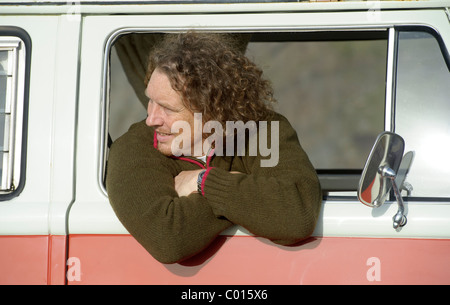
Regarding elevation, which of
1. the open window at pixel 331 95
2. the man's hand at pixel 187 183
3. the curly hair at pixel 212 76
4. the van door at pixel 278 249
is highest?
the open window at pixel 331 95

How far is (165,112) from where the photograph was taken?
6.77 feet

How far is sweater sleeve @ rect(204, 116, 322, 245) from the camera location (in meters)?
1.77

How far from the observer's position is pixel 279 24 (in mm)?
1985

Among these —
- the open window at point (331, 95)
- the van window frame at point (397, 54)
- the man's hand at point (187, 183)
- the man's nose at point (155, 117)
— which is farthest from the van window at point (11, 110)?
the open window at point (331, 95)

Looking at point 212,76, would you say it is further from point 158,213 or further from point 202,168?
point 158,213

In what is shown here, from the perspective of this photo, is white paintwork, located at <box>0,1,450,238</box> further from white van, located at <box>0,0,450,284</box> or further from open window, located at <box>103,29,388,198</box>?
open window, located at <box>103,29,388,198</box>

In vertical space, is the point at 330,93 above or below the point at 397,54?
above

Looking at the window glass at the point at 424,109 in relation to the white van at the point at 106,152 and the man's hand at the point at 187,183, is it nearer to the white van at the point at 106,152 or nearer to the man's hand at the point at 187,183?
the white van at the point at 106,152

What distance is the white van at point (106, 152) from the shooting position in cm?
187

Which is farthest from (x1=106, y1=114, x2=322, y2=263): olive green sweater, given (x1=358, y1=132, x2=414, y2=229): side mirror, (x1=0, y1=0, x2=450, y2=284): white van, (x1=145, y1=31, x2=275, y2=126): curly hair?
(x1=145, y1=31, x2=275, y2=126): curly hair

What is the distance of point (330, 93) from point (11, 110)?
8.82m

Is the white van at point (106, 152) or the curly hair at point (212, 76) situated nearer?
the white van at point (106, 152)

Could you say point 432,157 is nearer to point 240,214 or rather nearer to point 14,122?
point 240,214

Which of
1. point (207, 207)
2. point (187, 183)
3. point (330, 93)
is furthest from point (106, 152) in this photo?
point (330, 93)
